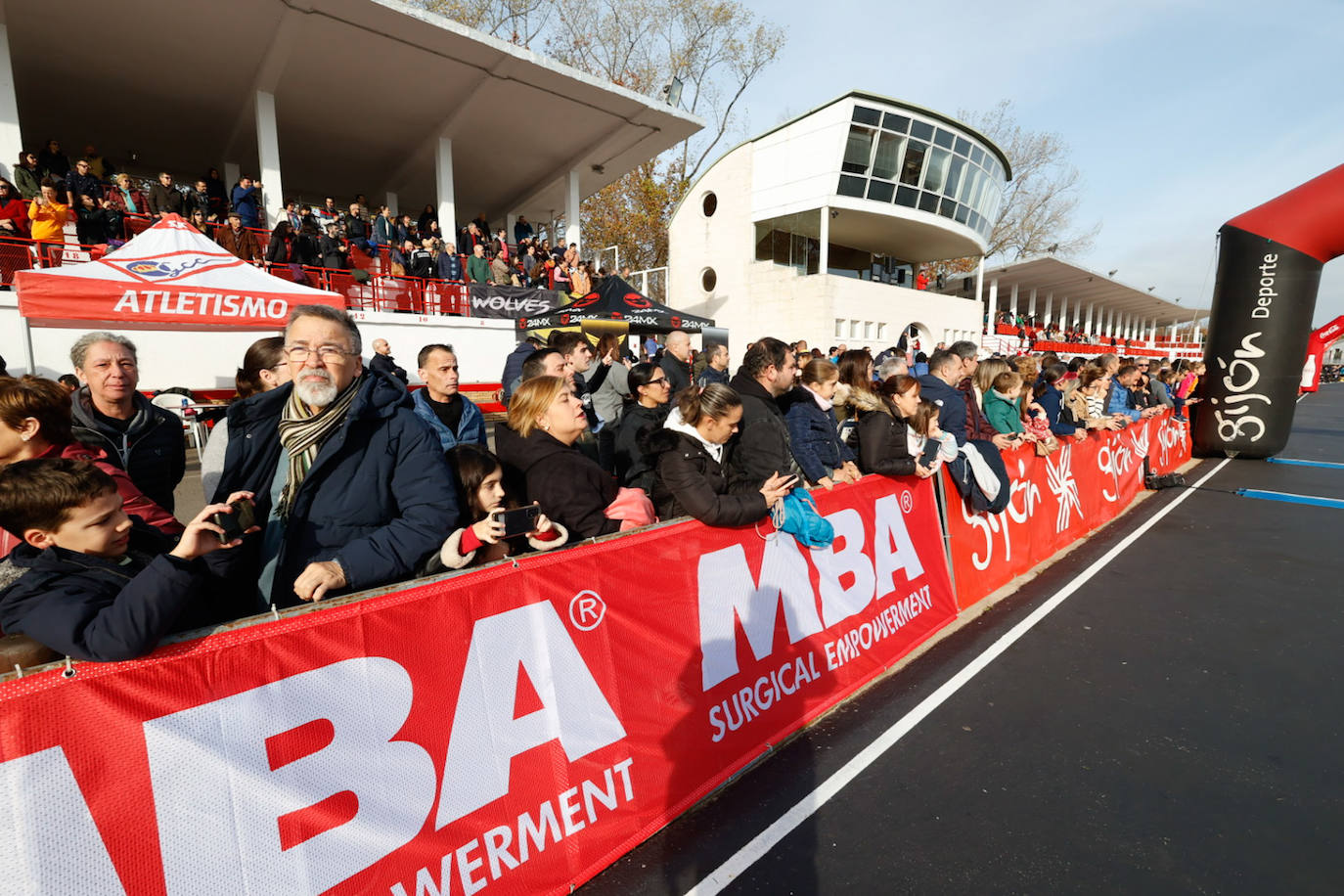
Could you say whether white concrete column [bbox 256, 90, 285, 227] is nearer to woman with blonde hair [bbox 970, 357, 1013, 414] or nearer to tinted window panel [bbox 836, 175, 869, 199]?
woman with blonde hair [bbox 970, 357, 1013, 414]

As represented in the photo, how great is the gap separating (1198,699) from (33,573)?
5.18 m

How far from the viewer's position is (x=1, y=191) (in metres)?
9.89

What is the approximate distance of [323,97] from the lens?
51.1 feet

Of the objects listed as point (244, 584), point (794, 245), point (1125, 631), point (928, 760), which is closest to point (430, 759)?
point (244, 584)

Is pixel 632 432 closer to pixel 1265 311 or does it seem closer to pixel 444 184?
pixel 1265 311

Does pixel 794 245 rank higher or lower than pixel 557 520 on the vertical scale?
higher

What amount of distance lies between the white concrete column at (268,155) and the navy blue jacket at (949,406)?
15633mm

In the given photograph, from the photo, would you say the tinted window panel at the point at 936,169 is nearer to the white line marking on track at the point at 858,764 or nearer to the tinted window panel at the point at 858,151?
the tinted window panel at the point at 858,151

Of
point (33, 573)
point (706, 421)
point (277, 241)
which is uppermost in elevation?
point (277, 241)

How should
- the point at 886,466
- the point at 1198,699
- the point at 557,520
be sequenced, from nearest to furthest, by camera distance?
1. the point at 557,520
2. the point at 1198,699
3. the point at 886,466

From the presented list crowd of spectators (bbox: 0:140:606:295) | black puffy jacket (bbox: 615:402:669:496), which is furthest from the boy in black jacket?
crowd of spectators (bbox: 0:140:606:295)

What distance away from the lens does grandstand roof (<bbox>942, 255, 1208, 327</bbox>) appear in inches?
1553

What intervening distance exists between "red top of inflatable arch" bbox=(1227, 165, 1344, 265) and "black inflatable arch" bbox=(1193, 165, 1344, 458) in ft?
0.04

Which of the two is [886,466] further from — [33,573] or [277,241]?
[277,241]
